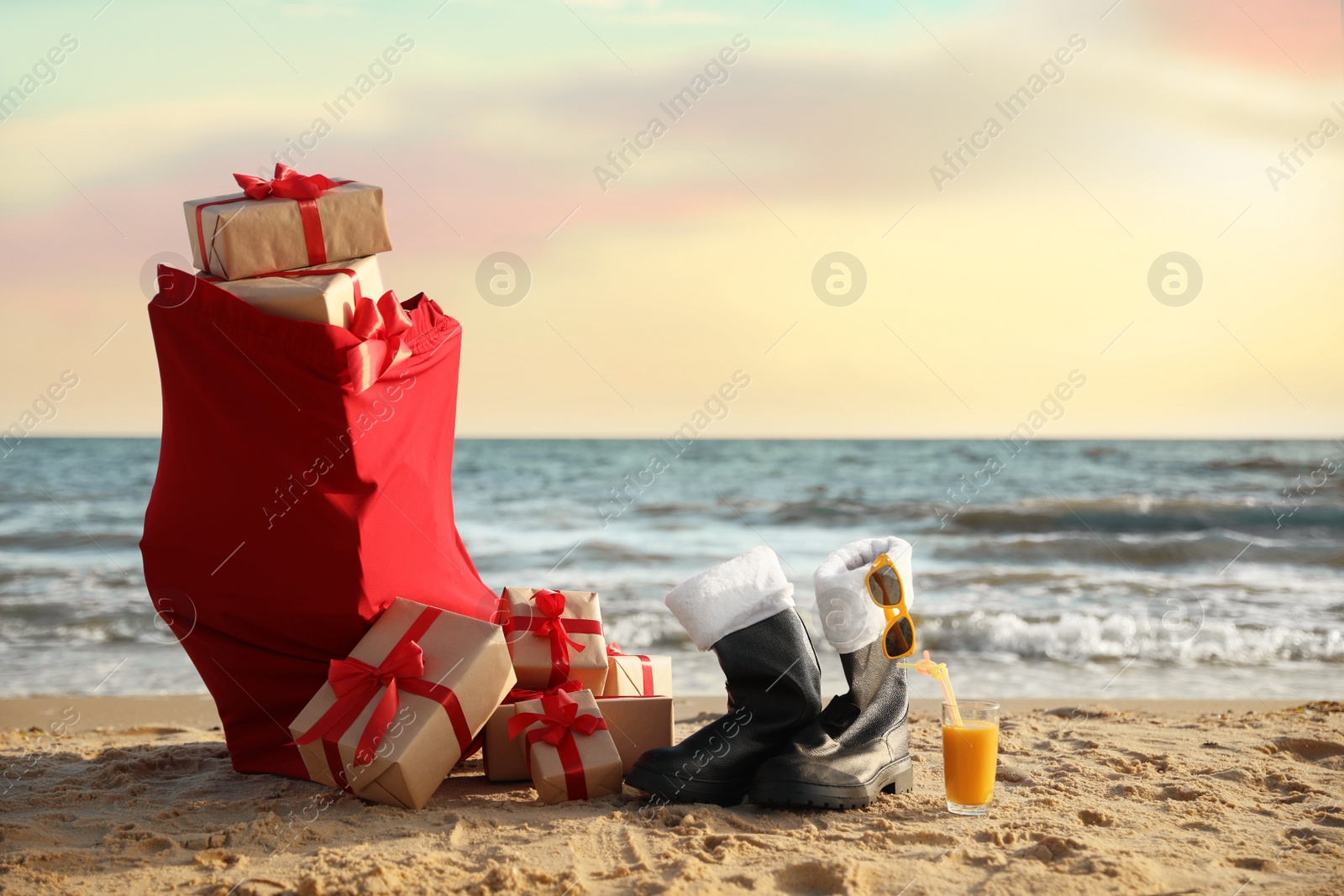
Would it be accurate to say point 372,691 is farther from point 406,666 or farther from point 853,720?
point 853,720

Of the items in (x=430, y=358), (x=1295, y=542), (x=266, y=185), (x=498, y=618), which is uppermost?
(x=266, y=185)

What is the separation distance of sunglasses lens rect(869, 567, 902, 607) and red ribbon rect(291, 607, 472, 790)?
1.23 m

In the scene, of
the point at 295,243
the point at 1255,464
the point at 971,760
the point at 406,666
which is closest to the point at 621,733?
the point at 406,666

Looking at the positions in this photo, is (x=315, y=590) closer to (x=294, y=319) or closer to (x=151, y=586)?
(x=151, y=586)

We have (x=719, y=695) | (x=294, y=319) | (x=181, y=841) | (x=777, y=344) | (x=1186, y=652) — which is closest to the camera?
(x=181, y=841)

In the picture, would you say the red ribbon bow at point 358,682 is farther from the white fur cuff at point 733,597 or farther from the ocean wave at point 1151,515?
the ocean wave at point 1151,515

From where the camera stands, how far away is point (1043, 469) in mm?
16219

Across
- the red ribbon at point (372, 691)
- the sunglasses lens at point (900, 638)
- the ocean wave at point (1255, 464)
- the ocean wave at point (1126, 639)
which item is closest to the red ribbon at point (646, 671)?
the red ribbon at point (372, 691)

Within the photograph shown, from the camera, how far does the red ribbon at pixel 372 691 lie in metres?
2.76

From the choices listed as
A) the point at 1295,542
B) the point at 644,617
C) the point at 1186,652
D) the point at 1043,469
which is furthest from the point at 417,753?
the point at 1043,469

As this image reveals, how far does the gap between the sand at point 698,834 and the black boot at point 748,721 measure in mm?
75

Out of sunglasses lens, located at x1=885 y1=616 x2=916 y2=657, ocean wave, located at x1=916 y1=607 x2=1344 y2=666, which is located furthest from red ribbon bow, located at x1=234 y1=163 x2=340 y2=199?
ocean wave, located at x1=916 y1=607 x2=1344 y2=666

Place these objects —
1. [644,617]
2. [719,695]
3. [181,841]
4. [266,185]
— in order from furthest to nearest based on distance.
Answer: [644,617] → [719,695] → [266,185] → [181,841]

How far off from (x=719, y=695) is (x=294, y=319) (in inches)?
114
